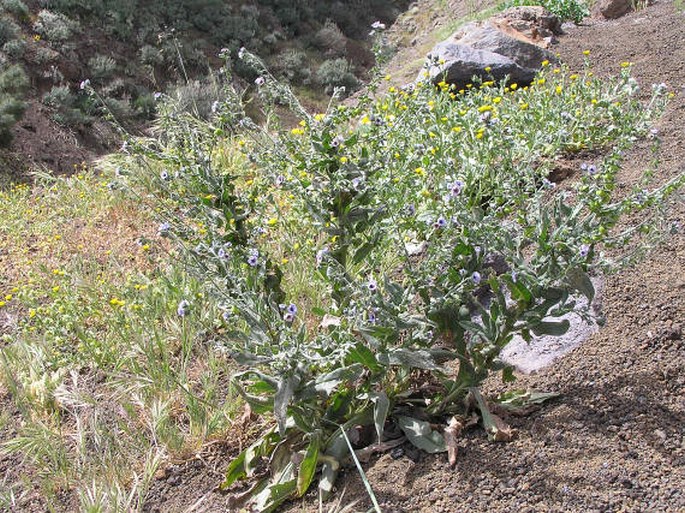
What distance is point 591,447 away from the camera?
2189 millimetres

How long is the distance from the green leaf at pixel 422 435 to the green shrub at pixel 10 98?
941 cm

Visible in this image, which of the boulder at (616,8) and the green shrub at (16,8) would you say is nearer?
the boulder at (616,8)

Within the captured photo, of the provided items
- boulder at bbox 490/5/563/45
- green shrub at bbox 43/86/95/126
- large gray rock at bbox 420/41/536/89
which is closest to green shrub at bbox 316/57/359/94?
green shrub at bbox 43/86/95/126

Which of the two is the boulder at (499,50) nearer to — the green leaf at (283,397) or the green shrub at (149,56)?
the green leaf at (283,397)

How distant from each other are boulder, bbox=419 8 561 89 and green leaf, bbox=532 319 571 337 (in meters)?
3.90

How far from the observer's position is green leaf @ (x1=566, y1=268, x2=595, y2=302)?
2.20 metres

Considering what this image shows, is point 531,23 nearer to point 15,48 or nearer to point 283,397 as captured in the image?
point 283,397

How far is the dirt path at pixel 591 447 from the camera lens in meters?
2.04

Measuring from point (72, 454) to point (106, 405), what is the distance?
0.30 m

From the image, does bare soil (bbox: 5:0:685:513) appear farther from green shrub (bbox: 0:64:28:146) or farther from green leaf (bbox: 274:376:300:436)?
green shrub (bbox: 0:64:28:146)

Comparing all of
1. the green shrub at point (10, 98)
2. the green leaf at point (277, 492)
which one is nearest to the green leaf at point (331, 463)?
the green leaf at point (277, 492)

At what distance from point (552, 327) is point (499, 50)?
5514 mm

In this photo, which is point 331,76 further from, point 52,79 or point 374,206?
point 374,206

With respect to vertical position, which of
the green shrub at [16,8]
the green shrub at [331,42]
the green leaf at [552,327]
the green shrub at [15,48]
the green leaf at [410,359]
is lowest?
the green leaf at [552,327]
